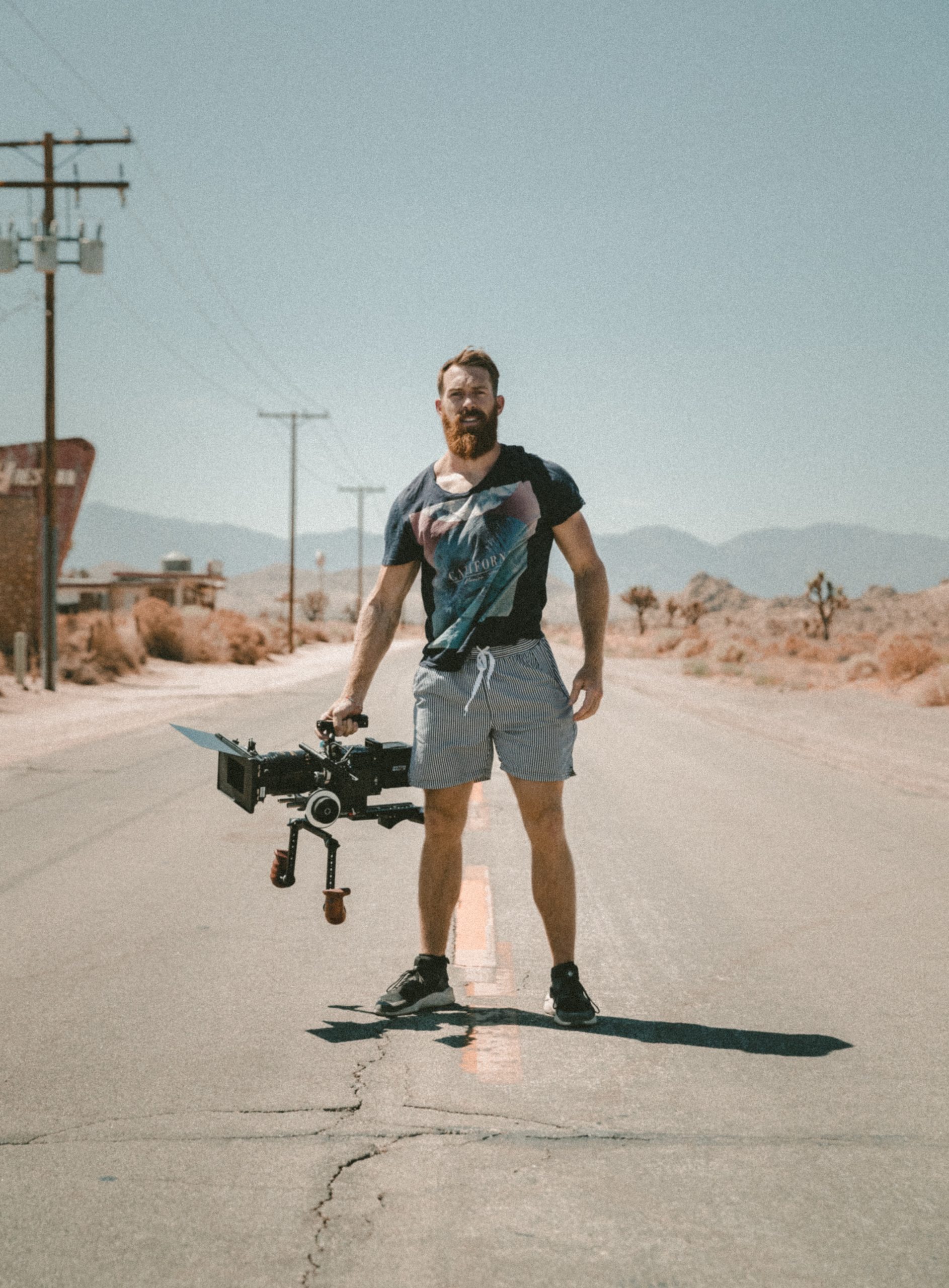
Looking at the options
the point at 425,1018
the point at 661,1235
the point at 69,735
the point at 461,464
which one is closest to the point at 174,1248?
the point at 661,1235

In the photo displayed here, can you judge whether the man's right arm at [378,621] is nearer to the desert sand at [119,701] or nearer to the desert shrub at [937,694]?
the desert sand at [119,701]

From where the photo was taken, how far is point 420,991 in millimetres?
4148

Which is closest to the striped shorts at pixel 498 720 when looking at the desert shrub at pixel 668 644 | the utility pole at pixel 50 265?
the utility pole at pixel 50 265

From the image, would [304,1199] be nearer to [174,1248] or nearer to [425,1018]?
[174,1248]

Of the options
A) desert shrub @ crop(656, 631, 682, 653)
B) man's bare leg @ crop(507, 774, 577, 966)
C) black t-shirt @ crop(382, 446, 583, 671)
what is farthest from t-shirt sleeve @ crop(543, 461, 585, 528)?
desert shrub @ crop(656, 631, 682, 653)

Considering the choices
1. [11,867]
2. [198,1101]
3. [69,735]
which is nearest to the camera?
[198,1101]

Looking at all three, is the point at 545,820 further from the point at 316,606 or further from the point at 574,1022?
the point at 316,606

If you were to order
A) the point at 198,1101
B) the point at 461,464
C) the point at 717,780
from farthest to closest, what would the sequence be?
the point at 717,780
the point at 461,464
the point at 198,1101

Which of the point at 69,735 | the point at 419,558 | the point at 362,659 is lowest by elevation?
the point at 69,735

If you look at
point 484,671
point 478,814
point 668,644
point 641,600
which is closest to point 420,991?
point 484,671

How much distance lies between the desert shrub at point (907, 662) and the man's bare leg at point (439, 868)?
77.2ft

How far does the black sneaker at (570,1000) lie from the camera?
399cm

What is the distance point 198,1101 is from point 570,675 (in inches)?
902

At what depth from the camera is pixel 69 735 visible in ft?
45.4
